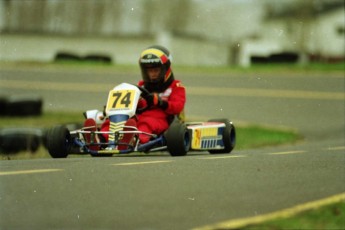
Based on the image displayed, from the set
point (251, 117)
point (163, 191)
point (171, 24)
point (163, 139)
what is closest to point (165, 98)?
point (163, 139)

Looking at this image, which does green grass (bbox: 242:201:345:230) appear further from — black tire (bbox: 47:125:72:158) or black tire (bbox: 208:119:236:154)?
black tire (bbox: 208:119:236:154)

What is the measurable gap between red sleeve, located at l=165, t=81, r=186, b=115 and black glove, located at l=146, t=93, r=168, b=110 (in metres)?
0.09

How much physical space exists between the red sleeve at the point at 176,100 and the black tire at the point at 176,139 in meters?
0.80

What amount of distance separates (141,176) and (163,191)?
1.84 ft

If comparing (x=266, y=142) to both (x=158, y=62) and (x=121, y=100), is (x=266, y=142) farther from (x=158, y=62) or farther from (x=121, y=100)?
(x=121, y=100)

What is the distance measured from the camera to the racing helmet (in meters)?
11.8

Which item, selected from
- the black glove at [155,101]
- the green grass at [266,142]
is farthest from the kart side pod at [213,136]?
the green grass at [266,142]

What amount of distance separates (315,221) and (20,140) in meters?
14.7

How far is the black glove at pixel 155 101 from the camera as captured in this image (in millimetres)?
11289

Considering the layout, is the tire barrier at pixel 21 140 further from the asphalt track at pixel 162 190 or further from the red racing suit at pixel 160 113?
the asphalt track at pixel 162 190

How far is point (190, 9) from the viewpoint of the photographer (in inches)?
2876

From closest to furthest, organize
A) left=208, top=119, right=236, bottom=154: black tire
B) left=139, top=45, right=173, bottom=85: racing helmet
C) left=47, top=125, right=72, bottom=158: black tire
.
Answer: left=47, top=125, right=72, bottom=158: black tire
left=139, top=45, right=173, bottom=85: racing helmet
left=208, top=119, right=236, bottom=154: black tire

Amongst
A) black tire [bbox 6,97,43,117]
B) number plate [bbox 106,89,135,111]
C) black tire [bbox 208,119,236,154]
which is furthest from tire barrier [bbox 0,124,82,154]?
number plate [bbox 106,89,135,111]

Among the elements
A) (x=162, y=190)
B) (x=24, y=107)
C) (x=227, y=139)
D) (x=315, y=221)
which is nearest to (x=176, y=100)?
(x=227, y=139)
